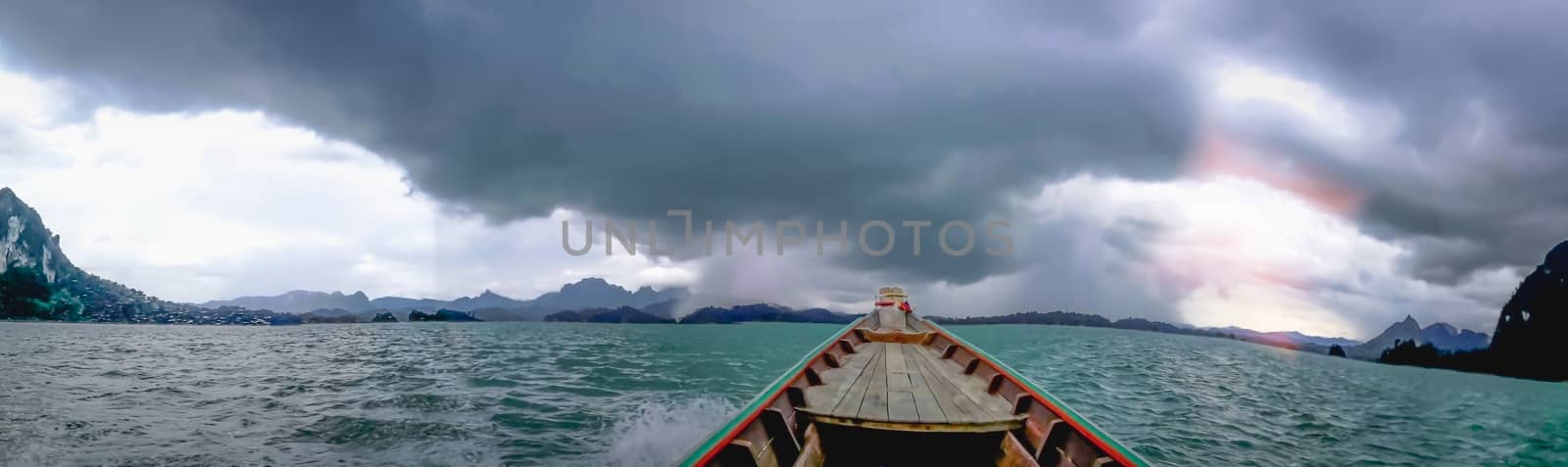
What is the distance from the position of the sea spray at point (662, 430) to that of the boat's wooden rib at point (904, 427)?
300 cm

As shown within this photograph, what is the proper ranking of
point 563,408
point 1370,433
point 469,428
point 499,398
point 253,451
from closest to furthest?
1. point 253,451
2. point 469,428
3. point 563,408
4. point 499,398
5. point 1370,433

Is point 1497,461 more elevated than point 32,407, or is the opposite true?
point 32,407

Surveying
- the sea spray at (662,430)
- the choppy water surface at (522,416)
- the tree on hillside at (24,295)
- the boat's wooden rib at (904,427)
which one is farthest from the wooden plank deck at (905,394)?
the tree on hillside at (24,295)

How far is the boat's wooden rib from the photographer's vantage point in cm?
491

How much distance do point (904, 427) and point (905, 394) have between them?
1.52 meters

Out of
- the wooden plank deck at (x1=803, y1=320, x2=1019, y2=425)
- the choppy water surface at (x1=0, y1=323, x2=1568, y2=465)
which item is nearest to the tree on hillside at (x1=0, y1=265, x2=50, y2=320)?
the choppy water surface at (x1=0, y1=323, x2=1568, y2=465)

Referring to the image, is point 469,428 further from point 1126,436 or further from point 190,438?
point 1126,436

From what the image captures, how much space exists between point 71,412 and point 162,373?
32.7 ft

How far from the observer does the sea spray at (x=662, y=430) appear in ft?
32.5

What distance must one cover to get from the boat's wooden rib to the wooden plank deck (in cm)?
1

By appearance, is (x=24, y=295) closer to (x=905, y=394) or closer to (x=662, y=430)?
(x=662, y=430)

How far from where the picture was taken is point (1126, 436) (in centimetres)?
1188

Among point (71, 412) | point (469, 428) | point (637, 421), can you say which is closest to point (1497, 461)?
point (637, 421)

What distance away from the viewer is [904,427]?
536cm
